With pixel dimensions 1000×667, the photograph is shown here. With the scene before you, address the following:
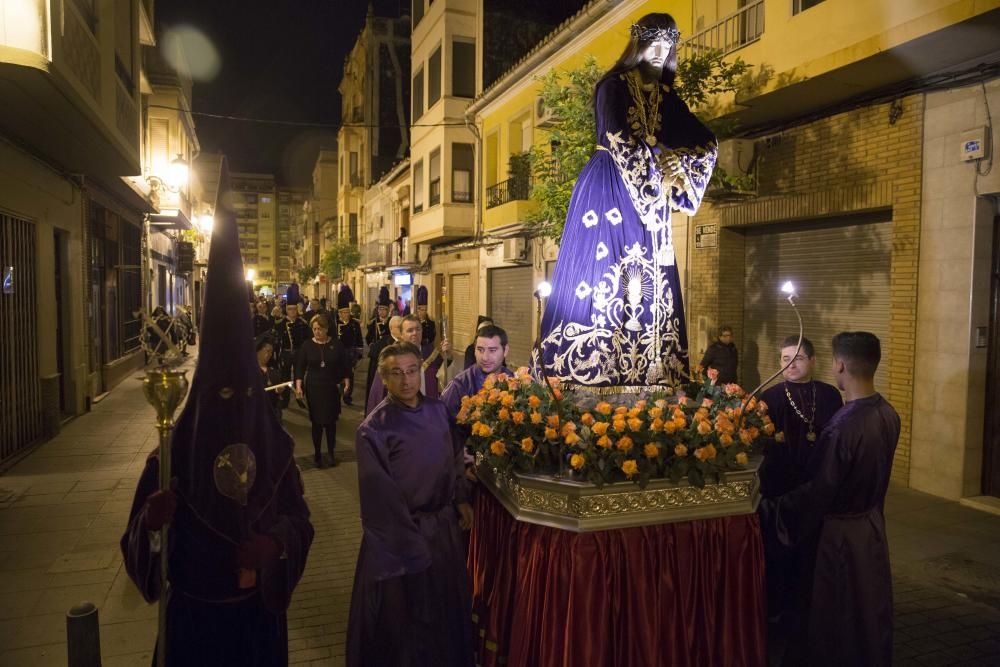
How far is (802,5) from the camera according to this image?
8.55 meters

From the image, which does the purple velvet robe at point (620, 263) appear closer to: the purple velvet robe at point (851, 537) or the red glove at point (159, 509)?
the purple velvet robe at point (851, 537)

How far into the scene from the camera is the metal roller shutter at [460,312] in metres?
23.0

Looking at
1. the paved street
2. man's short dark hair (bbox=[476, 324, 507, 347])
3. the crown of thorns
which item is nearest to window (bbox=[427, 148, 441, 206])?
the paved street

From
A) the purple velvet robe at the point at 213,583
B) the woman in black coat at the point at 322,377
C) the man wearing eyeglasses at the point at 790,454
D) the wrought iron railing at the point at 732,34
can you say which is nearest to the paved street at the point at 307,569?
the woman in black coat at the point at 322,377

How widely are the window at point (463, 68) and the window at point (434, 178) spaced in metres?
2.03

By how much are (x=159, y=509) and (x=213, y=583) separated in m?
0.51

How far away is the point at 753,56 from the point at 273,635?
350 inches

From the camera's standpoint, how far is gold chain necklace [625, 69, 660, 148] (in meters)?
3.71

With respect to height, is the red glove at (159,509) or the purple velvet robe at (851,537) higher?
the red glove at (159,509)

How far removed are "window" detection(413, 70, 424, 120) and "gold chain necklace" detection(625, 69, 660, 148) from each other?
21.6m

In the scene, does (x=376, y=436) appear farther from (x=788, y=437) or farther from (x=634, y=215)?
(x=788, y=437)

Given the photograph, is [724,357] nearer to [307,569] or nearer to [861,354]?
[861,354]

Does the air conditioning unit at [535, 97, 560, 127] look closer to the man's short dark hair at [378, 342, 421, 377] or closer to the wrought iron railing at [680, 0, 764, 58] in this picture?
the wrought iron railing at [680, 0, 764, 58]

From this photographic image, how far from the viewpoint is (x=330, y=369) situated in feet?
28.6
